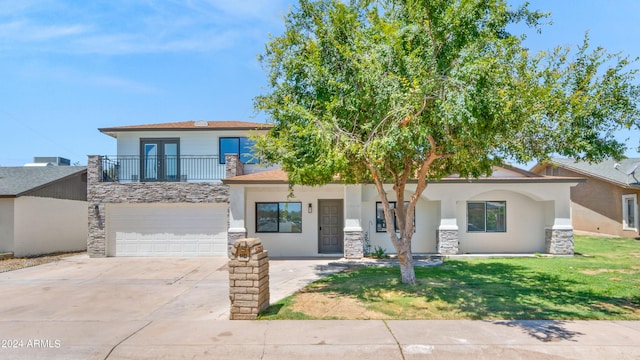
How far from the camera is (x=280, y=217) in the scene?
15883mm

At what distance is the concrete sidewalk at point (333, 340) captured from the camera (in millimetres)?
5312

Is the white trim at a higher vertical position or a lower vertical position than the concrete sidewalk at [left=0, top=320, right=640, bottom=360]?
higher

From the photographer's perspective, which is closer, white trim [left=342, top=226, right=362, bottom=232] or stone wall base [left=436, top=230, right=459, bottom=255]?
white trim [left=342, top=226, right=362, bottom=232]

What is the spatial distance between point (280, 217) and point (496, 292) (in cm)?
Result: 916

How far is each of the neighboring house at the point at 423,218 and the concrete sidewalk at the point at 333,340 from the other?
28.3ft

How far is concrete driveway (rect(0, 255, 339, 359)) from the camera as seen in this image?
598 cm

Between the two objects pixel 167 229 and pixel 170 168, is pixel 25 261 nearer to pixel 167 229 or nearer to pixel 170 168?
pixel 167 229

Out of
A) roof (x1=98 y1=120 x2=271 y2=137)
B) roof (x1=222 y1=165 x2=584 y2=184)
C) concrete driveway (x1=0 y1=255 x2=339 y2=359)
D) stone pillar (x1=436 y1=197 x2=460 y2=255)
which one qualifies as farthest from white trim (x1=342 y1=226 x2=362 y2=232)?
roof (x1=98 y1=120 x2=271 y2=137)

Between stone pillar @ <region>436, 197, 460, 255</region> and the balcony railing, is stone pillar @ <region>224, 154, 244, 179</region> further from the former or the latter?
stone pillar @ <region>436, 197, 460, 255</region>

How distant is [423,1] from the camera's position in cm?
758

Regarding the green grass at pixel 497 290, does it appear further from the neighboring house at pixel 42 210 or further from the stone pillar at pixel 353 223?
the neighboring house at pixel 42 210

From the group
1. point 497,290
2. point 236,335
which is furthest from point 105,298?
point 497,290

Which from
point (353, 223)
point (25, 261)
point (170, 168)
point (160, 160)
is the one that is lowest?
point (25, 261)

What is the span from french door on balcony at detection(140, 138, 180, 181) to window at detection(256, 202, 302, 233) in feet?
14.4
